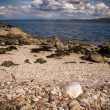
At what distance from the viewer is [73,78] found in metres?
16.4

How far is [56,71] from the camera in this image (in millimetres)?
19234

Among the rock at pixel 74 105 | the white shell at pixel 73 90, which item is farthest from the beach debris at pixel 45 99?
the white shell at pixel 73 90

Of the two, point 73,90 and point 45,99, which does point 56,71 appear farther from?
point 45,99

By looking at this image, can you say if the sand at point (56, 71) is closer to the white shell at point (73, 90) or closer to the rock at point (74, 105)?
the white shell at point (73, 90)

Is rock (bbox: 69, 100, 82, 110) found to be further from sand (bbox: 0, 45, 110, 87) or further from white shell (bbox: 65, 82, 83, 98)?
sand (bbox: 0, 45, 110, 87)

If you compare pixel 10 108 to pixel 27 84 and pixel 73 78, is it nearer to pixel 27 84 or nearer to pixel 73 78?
pixel 27 84

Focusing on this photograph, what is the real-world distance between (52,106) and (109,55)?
705 inches

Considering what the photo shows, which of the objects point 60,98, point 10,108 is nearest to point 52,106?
point 60,98

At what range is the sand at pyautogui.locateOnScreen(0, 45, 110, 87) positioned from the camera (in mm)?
15742

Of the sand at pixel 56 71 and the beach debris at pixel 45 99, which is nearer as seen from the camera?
the beach debris at pixel 45 99

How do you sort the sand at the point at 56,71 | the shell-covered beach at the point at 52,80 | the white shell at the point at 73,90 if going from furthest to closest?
1. the sand at the point at 56,71
2. the white shell at the point at 73,90
3. the shell-covered beach at the point at 52,80

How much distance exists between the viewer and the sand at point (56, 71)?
51.6 feet

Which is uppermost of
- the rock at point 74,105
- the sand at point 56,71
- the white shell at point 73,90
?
the white shell at point 73,90

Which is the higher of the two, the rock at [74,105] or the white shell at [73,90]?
the white shell at [73,90]
